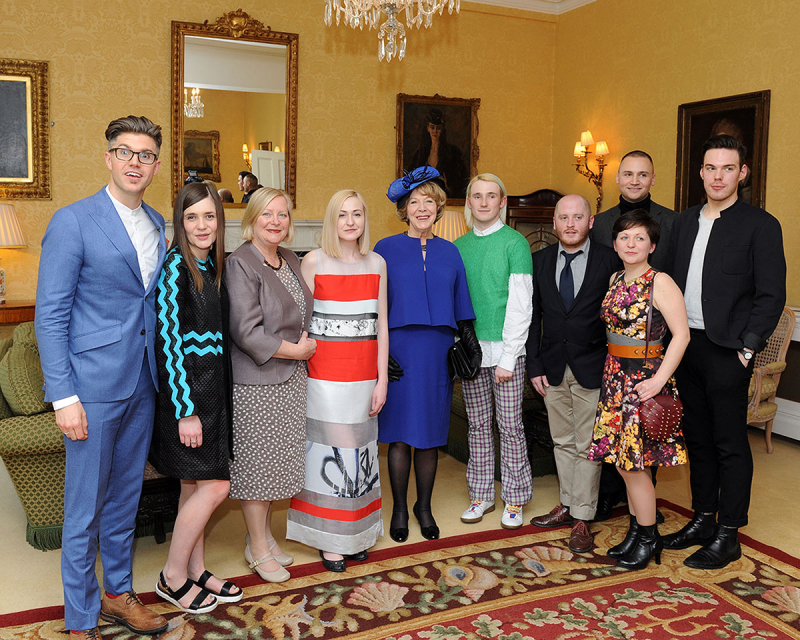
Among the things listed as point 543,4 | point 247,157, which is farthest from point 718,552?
point 543,4

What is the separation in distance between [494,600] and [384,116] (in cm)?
558

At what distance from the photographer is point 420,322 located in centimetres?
330

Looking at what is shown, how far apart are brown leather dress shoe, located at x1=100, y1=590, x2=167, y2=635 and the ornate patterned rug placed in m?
0.05

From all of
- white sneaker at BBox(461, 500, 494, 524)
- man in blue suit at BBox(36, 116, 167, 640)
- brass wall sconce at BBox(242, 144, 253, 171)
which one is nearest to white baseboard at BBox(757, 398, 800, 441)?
white sneaker at BBox(461, 500, 494, 524)

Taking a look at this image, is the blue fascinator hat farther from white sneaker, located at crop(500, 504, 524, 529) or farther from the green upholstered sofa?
the green upholstered sofa

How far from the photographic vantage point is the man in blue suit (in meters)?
2.30

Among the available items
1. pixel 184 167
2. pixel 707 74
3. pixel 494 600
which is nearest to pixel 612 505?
pixel 494 600

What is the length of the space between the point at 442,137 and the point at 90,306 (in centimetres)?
575

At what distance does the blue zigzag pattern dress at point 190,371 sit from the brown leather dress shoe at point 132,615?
505 millimetres

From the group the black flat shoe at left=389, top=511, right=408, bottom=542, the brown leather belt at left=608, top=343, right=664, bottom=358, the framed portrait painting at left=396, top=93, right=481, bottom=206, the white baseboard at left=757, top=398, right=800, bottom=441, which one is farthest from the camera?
the framed portrait painting at left=396, top=93, right=481, bottom=206

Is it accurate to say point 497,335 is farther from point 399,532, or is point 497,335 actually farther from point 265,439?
point 265,439

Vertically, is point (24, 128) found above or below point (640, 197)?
above

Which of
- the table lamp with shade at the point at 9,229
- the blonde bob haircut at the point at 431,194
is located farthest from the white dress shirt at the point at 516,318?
the table lamp with shade at the point at 9,229

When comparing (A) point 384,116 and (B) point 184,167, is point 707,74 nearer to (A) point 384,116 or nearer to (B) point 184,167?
(A) point 384,116
